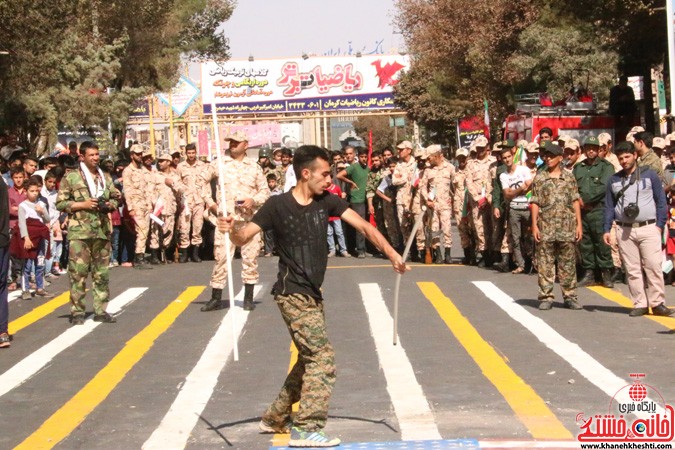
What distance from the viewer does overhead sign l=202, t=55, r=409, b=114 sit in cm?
7462

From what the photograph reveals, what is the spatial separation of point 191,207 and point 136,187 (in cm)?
145

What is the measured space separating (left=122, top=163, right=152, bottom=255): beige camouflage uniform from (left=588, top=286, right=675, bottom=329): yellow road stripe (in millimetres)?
8459

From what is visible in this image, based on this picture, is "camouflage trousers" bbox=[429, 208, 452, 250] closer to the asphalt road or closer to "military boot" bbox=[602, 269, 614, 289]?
the asphalt road

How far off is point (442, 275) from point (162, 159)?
6.62 metres

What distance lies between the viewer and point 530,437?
27.5ft

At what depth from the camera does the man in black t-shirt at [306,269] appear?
831cm

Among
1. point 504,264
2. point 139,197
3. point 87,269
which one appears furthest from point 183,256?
point 87,269

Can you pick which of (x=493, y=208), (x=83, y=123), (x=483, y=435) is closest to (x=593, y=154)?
(x=493, y=208)

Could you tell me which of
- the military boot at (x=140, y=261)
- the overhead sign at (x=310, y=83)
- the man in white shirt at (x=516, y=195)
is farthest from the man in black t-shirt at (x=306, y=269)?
the overhead sign at (x=310, y=83)

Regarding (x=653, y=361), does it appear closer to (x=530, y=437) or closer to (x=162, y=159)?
(x=530, y=437)

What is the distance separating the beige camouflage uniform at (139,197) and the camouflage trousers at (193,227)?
71cm

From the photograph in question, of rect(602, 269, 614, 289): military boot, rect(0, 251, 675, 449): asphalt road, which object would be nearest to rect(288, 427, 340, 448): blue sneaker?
rect(0, 251, 675, 449): asphalt road

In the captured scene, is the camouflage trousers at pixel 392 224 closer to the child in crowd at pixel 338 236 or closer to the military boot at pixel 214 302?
the child in crowd at pixel 338 236

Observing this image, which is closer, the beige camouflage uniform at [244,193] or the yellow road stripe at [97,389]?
the yellow road stripe at [97,389]
